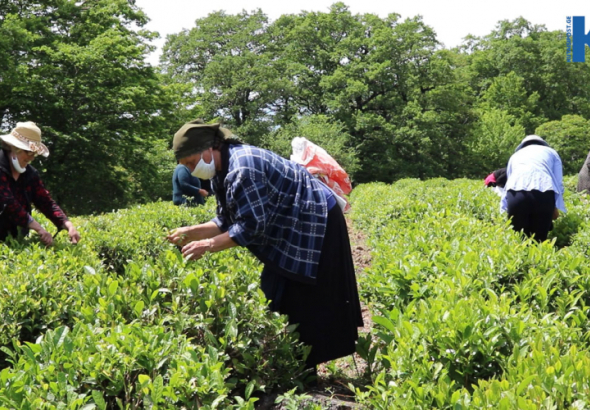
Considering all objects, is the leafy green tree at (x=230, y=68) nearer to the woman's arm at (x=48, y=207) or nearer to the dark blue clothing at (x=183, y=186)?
the dark blue clothing at (x=183, y=186)

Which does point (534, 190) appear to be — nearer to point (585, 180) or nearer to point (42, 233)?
point (585, 180)

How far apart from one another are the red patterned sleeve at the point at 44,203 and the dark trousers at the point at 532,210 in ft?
14.2

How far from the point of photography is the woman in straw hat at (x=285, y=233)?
9.23ft

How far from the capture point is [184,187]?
319 inches

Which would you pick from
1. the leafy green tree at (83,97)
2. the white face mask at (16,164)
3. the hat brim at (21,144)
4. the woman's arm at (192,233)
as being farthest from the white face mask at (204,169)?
the leafy green tree at (83,97)

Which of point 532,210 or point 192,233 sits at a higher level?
point 192,233

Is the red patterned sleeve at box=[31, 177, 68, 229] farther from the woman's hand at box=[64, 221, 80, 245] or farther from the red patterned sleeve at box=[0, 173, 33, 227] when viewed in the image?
the red patterned sleeve at box=[0, 173, 33, 227]

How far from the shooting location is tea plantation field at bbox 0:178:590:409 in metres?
2.07

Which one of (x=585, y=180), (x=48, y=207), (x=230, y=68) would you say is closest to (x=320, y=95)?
(x=230, y=68)

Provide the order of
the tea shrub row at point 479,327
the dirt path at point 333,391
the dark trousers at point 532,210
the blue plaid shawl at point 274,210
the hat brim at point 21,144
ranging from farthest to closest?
the dark trousers at point 532,210
the hat brim at point 21,144
the blue plaid shawl at point 274,210
the dirt path at point 333,391
the tea shrub row at point 479,327

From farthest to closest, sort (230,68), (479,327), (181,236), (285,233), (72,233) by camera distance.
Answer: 1. (230,68)
2. (72,233)
3. (181,236)
4. (285,233)
5. (479,327)

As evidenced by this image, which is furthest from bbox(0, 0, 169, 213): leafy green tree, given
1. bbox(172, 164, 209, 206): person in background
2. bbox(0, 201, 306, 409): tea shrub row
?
bbox(0, 201, 306, 409): tea shrub row

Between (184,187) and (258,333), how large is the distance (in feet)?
18.2

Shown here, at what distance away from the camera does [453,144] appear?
1453 inches
